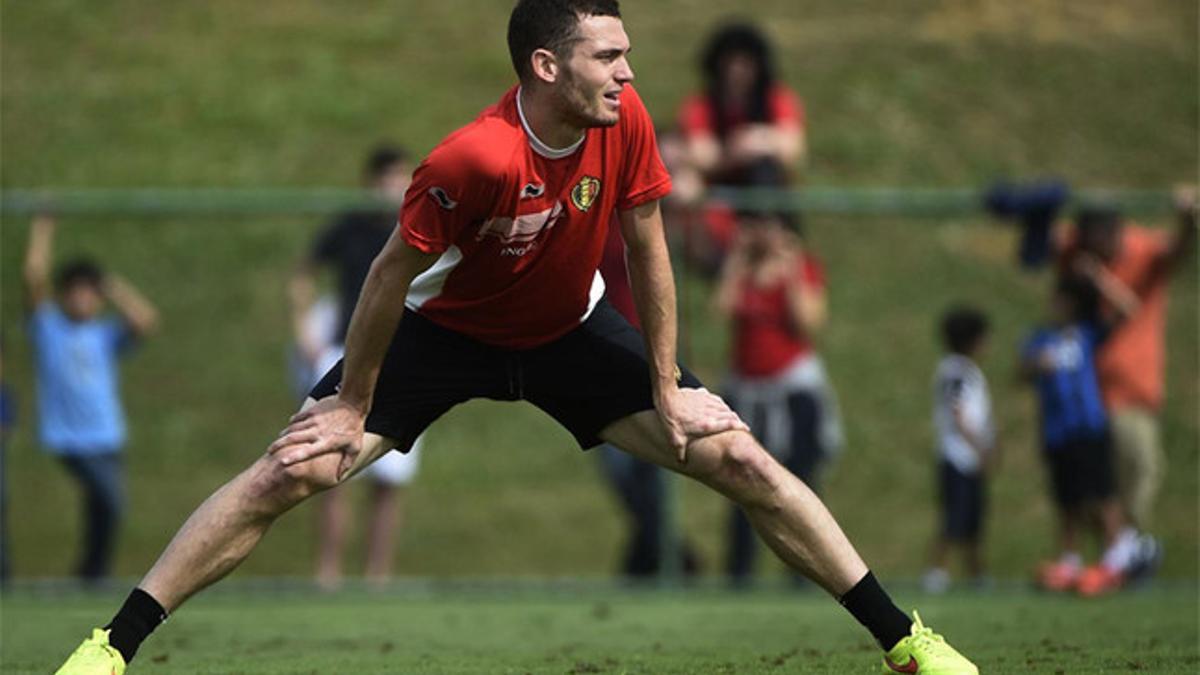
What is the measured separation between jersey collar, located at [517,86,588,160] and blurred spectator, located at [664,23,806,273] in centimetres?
624

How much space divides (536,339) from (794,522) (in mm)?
1022

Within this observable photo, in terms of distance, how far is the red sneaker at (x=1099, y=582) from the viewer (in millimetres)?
11078

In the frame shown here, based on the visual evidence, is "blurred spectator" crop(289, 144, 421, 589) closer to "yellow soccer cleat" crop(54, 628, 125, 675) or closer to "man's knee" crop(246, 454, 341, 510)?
"man's knee" crop(246, 454, 341, 510)

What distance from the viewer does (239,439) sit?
13.9 metres

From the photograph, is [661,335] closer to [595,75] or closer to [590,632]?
[595,75]

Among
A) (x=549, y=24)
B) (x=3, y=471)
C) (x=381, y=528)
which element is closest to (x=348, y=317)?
(x=381, y=528)

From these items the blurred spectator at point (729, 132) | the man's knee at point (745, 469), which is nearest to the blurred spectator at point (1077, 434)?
the blurred spectator at point (729, 132)

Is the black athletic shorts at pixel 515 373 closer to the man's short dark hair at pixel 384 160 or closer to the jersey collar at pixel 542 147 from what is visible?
the jersey collar at pixel 542 147

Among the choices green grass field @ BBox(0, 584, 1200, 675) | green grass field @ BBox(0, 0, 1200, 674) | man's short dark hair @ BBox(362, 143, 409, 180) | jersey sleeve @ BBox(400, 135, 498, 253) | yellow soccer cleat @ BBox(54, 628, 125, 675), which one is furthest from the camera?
man's short dark hair @ BBox(362, 143, 409, 180)

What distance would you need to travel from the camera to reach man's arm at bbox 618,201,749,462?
629cm

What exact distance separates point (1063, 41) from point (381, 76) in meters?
7.10

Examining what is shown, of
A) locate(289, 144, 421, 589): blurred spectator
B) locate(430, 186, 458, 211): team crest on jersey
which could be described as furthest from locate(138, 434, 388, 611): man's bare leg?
locate(289, 144, 421, 589): blurred spectator

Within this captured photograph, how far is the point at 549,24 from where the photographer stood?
6051mm

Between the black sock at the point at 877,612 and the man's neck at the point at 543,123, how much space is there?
1682 mm
